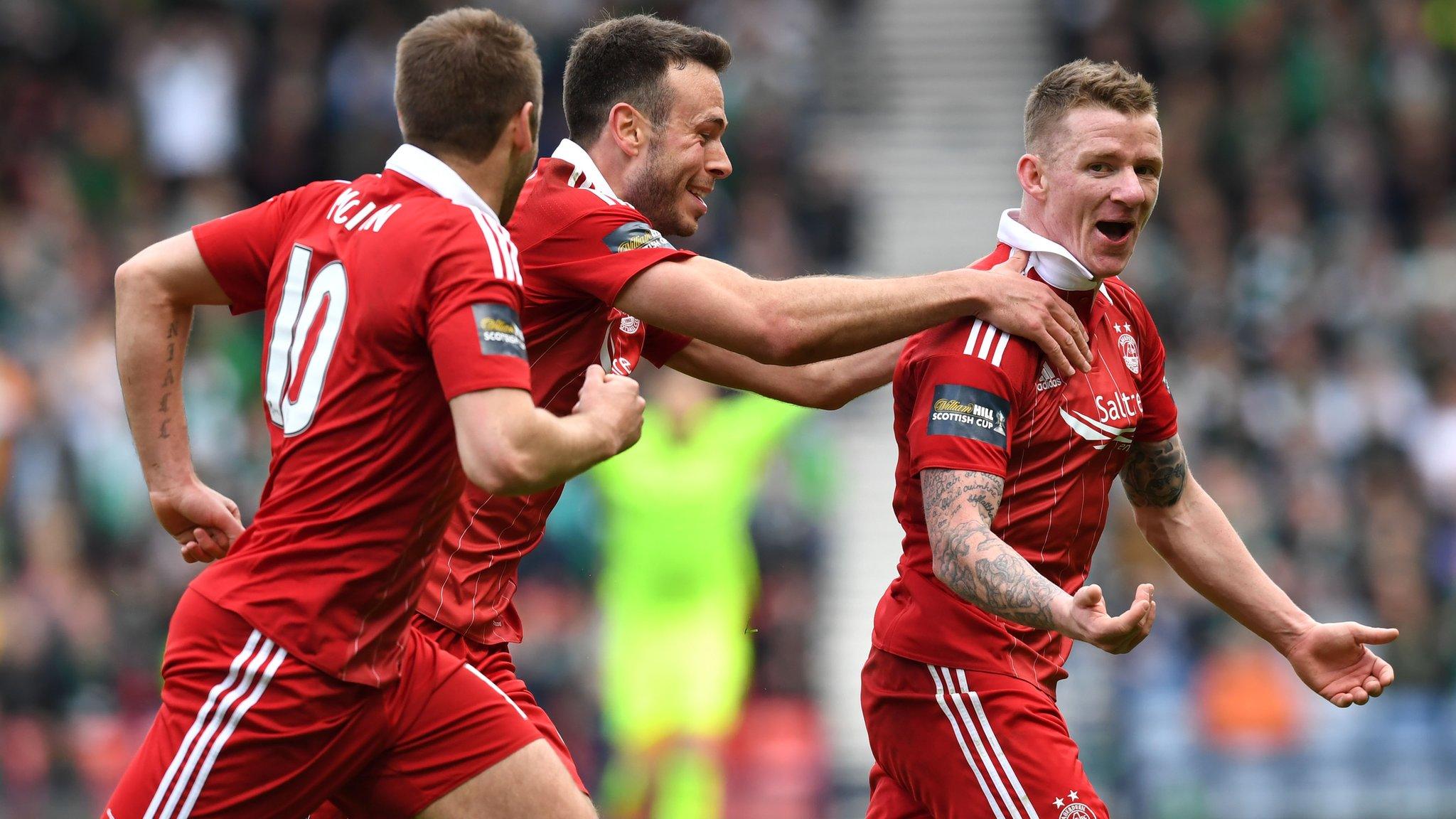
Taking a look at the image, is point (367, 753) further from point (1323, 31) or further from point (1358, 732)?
point (1323, 31)

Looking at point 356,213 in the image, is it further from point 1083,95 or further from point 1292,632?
point 1292,632

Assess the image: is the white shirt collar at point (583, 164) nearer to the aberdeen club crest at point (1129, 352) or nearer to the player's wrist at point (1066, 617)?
the aberdeen club crest at point (1129, 352)

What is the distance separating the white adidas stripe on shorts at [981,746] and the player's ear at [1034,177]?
1271 mm

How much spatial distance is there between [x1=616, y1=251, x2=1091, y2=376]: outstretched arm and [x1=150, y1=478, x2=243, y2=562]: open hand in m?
1.16

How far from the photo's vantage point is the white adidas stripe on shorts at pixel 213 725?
3924mm

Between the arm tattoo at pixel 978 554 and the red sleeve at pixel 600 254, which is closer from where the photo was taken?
the arm tattoo at pixel 978 554

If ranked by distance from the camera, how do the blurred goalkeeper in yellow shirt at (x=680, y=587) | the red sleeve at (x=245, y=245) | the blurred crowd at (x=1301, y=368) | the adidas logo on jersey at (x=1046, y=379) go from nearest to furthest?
the red sleeve at (x=245, y=245)
the adidas logo on jersey at (x=1046, y=379)
the blurred goalkeeper in yellow shirt at (x=680, y=587)
the blurred crowd at (x=1301, y=368)

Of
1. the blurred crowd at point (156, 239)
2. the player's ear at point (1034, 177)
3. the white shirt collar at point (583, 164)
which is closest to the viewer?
the player's ear at point (1034, 177)

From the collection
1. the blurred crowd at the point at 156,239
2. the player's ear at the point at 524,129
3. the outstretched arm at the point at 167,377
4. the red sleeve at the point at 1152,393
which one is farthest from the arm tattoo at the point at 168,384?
the blurred crowd at the point at 156,239

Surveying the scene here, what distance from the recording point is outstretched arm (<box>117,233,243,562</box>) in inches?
174

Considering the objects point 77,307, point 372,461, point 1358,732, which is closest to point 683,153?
point 372,461

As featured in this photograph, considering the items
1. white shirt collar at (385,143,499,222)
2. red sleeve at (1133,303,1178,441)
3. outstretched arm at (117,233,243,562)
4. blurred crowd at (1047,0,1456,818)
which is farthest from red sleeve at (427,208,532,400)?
blurred crowd at (1047,0,1456,818)

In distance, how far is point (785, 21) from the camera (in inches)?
589

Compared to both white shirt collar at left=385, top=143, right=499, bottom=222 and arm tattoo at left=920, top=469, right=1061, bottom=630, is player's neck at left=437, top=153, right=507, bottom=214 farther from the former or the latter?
arm tattoo at left=920, top=469, right=1061, bottom=630
